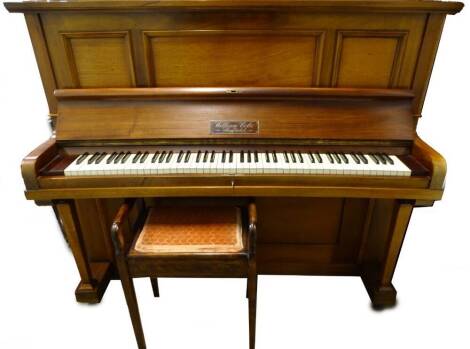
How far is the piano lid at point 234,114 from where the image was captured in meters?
1.39

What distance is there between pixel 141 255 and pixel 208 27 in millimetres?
1078

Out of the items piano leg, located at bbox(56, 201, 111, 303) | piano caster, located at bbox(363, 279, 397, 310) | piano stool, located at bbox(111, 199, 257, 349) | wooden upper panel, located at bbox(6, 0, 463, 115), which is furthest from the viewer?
piano caster, located at bbox(363, 279, 397, 310)

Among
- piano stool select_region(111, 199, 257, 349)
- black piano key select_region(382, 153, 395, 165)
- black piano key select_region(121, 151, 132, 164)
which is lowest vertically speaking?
A: piano stool select_region(111, 199, 257, 349)

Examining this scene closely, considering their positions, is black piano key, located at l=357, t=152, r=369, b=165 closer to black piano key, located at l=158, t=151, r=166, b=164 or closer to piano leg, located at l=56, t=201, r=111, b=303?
black piano key, located at l=158, t=151, r=166, b=164

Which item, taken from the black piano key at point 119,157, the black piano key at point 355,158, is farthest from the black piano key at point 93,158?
the black piano key at point 355,158

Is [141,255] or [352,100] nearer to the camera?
[141,255]

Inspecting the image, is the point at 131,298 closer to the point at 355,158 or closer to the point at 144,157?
the point at 144,157

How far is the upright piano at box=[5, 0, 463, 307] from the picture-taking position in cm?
127

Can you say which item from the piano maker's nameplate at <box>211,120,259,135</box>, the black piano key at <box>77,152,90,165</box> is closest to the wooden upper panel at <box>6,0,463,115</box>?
the piano maker's nameplate at <box>211,120,259,135</box>

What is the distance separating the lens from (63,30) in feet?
4.48

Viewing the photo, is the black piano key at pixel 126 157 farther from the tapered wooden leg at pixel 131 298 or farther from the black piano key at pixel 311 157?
the black piano key at pixel 311 157

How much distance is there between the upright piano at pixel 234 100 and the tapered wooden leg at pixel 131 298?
32cm

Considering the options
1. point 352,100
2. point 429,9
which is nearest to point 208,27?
point 352,100

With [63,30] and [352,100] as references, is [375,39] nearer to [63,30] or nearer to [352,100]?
[352,100]
